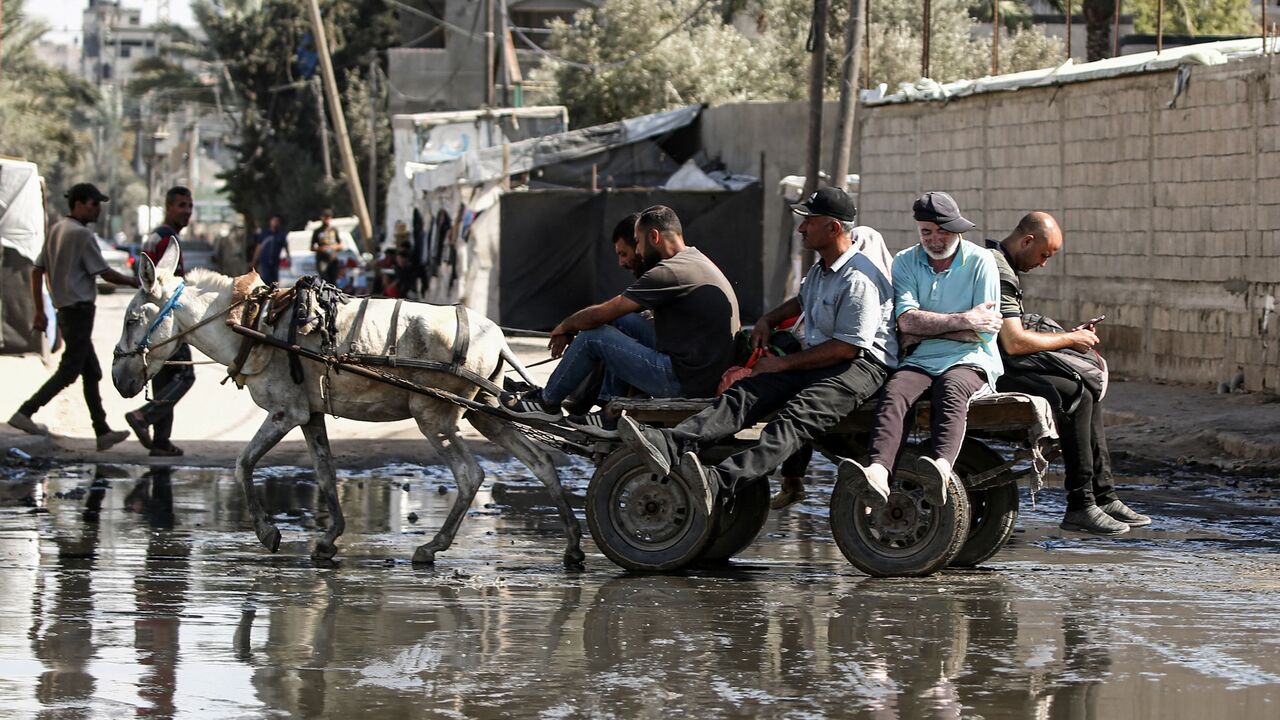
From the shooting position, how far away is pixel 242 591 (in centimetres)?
826

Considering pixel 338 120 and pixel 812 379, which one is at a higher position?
pixel 338 120

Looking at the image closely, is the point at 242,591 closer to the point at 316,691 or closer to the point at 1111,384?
the point at 316,691

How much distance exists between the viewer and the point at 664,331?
905 cm

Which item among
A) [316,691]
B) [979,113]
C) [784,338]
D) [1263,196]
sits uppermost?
[979,113]

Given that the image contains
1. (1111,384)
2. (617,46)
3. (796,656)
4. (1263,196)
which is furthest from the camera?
(617,46)

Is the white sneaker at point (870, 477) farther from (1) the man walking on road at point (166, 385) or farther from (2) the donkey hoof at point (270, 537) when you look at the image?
(1) the man walking on road at point (166, 385)

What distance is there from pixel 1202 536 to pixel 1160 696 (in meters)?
4.27

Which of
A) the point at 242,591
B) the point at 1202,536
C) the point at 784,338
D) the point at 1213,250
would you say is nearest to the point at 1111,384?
the point at 1213,250

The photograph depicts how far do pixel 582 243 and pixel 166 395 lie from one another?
1498 centimetres

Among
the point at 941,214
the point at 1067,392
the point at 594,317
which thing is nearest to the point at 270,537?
the point at 594,317

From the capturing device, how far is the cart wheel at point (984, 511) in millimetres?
8812

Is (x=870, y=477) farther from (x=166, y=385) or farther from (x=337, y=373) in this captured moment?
(x=166, y=385)

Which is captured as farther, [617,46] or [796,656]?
[617,46]

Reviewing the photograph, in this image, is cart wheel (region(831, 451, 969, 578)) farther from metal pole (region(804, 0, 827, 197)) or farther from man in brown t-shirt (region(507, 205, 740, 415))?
metal pole (region(804, 0, 827, 197))
